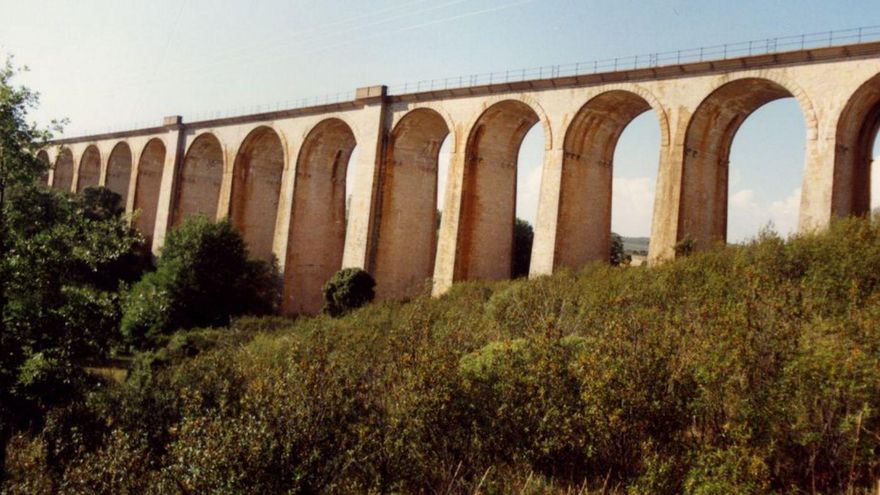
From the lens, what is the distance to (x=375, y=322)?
1697cm

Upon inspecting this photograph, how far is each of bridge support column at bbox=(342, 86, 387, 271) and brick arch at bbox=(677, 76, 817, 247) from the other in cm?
1168

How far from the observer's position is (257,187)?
3192 cm

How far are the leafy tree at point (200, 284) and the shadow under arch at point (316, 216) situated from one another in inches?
65.2

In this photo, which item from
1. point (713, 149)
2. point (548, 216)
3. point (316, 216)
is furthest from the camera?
point (316, 216)

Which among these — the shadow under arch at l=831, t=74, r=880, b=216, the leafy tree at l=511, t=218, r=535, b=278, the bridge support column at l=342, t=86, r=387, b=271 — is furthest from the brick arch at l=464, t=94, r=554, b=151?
the leafy tree at l=511, t=218, r=535, b=278

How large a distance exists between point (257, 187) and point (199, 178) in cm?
450

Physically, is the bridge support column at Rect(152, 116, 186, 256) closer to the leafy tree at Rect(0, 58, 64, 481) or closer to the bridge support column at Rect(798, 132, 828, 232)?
the leafy tree at Rect(0, 58, 64, 481)

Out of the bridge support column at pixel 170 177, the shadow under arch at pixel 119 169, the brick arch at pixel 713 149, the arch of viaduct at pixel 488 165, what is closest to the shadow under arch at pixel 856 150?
the arch of viaduct at pixel 488 165

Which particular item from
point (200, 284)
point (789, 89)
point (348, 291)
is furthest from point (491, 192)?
point (200, 284)

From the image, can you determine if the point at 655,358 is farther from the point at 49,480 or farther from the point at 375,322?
the point at 375,322

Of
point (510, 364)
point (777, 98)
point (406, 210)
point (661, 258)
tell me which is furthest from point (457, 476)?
point (406, 210)

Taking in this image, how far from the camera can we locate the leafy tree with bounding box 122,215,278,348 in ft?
81.2

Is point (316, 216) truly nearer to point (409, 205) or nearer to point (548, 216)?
point (409, 205)

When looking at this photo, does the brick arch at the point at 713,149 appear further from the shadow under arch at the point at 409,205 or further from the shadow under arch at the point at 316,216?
the shadow under arch at the point at 316,216
